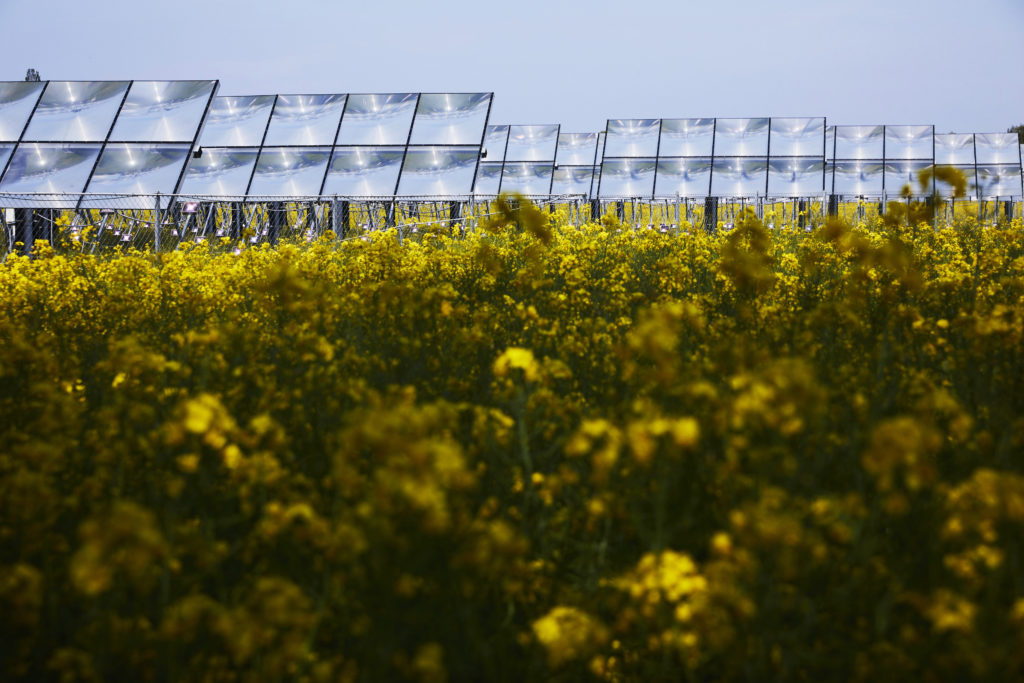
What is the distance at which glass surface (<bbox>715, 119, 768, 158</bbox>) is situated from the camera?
2467 centimetres

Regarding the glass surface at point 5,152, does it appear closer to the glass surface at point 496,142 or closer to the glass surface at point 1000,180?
the glass surface at point 496,142

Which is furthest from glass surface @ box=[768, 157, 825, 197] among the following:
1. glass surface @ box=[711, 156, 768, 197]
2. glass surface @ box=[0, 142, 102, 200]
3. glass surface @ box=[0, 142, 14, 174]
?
glass surface @ box=[0, 142, 14, 174]

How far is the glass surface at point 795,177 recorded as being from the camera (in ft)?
76.6

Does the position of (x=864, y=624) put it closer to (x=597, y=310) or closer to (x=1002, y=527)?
(x=1002, y=527)

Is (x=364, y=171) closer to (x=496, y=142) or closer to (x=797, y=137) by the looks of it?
(x=797, y=137)

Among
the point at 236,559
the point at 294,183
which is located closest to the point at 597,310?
the point at 236,559

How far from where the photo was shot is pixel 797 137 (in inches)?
1005

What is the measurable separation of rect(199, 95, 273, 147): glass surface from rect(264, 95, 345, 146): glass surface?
0.29 m

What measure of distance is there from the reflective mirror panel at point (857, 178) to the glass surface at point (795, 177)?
5.43ft

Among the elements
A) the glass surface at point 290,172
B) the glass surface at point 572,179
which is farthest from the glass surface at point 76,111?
the glass surface at point 572,179

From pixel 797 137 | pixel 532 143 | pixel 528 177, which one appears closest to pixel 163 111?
pixel 797 137

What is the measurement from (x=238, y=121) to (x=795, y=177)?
15.9 metres

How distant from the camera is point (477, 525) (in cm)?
201

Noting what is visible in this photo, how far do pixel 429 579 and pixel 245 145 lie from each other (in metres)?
16.7
